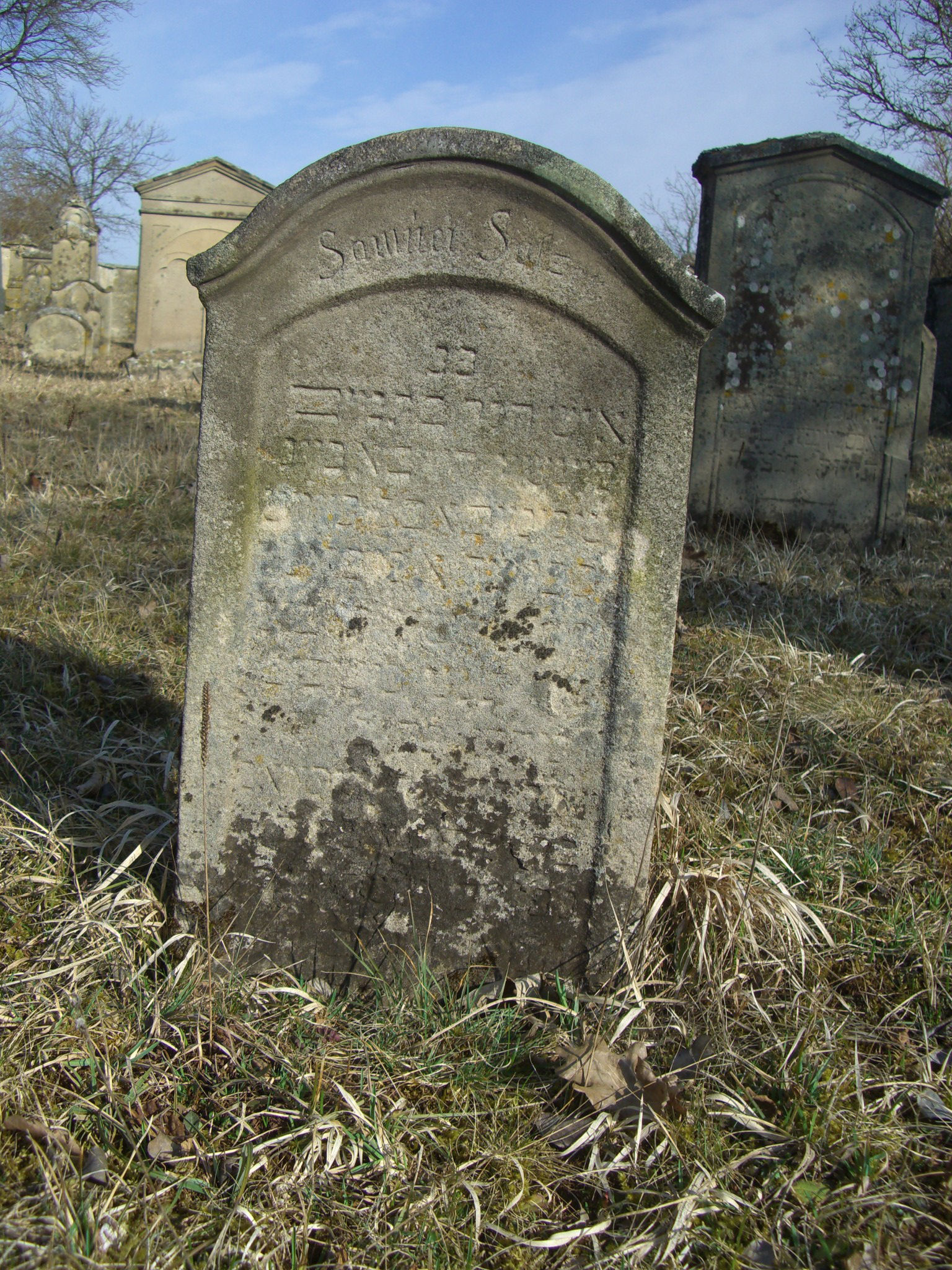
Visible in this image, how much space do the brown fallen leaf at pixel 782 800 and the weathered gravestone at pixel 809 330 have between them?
3.67 meters

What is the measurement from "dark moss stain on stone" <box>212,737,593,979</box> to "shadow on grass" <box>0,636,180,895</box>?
1.17 feet

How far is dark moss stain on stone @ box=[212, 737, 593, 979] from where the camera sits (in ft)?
7.66

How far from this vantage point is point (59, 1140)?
1776mm

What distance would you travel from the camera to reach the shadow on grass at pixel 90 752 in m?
2.69

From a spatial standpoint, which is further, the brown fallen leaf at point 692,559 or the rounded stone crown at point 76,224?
the rounded stone crown at point 76,224

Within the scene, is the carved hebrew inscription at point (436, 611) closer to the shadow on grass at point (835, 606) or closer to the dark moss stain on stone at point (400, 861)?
the dark moss stain on stone at point (400, 861)

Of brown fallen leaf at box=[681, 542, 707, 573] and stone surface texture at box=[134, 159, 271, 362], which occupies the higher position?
stone surface texture at box=[134, 159, 271, 362]

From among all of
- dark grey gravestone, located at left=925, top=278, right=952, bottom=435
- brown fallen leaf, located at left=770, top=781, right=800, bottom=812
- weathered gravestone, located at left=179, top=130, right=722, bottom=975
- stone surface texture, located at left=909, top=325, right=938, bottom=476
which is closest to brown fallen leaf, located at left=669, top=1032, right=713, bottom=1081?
weathered gravestone, located at left=179, top=130, right=722, bottom=975

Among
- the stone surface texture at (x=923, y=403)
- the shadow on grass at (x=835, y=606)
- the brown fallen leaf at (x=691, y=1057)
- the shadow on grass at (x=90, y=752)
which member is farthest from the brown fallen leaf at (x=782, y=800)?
the stone surface texture at (x=923, y=403)

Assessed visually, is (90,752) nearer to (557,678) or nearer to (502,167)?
(557,678)

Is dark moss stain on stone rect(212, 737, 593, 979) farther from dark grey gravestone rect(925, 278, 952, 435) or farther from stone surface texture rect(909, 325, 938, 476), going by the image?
dark grey gravestone rect(925, 278, 952, 435)

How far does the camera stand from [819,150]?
20.0ft

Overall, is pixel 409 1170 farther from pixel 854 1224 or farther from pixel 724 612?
pixel 724 612

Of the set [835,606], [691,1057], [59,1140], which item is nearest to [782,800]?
[691,1057]
